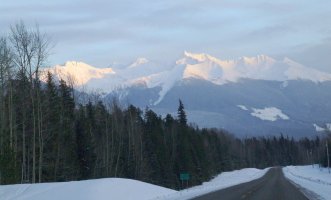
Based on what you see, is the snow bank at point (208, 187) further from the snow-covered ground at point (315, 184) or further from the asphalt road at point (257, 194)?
the snow-covered ground at point (315, 184)

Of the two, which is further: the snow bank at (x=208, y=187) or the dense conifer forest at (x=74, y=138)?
the dense conifer forest at (x=74, y=138)

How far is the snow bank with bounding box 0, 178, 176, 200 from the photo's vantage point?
25114 mm

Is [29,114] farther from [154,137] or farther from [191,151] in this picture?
[191,151]

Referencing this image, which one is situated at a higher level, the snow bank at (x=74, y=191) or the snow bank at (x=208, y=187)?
the snow bank at (x=74, y=191)

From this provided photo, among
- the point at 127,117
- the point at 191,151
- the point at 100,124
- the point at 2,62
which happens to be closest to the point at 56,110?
the point at 2,62

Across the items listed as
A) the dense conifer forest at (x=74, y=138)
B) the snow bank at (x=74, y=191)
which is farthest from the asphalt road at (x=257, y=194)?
the dense conifer forest at (x=74, y=138)

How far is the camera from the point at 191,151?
108 m

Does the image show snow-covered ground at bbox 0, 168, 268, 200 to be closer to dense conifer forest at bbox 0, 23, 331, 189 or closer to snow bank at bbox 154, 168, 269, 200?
snow bank at bbox 154, 168, 269, 200

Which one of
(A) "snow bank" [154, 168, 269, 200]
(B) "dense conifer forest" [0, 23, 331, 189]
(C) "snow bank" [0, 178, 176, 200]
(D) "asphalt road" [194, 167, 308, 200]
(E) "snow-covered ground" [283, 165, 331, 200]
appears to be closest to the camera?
(C) "snow bank" [0, 178, 176, 200]

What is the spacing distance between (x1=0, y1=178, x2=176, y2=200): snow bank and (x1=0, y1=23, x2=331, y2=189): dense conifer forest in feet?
39.5

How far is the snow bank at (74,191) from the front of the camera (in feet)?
82.4

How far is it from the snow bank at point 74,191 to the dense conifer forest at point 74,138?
12.0 m

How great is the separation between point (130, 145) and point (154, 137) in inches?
394

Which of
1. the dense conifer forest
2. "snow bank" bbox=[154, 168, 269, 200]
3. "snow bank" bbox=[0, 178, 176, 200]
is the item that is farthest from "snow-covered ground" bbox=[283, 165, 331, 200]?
the dense conifer forest
